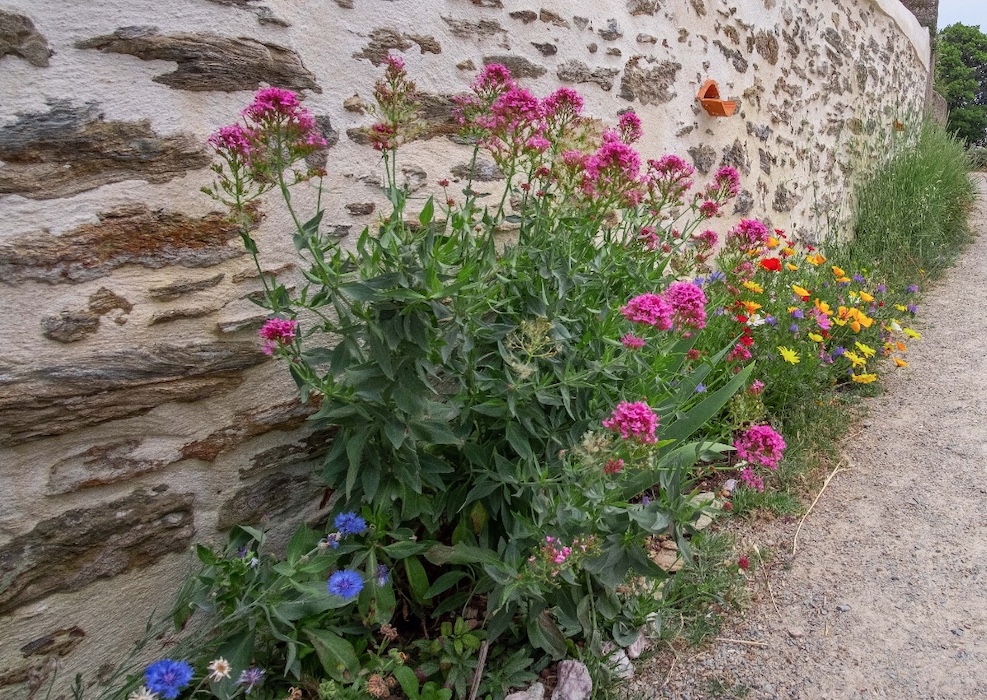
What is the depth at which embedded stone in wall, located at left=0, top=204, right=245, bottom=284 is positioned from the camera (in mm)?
1655

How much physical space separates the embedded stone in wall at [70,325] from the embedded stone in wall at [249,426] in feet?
1.39

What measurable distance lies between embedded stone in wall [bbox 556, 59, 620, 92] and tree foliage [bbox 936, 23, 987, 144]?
1361 centimetres

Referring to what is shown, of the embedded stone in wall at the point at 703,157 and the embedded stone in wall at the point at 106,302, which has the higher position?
the embedded stone in wall at the point at 703,157

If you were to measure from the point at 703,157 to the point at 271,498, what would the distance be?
3.18 m

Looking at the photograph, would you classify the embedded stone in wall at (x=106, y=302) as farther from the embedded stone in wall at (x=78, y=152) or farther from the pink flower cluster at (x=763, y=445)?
the pink flower cluster at (x=763, y=445)

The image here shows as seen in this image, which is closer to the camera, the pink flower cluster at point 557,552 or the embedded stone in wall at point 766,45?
the pink flower cluster at point 557,552

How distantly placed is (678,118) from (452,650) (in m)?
3.10

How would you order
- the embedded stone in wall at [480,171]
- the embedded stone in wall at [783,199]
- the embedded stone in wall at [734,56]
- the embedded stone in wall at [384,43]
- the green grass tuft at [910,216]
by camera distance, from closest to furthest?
the embedded stone in wall at [384,43], the embedded stone in wall at [480,171], the embedded stone in wall at [734,56], the embedded stone in wall at [783,199], the green grass tuft at [910,216]

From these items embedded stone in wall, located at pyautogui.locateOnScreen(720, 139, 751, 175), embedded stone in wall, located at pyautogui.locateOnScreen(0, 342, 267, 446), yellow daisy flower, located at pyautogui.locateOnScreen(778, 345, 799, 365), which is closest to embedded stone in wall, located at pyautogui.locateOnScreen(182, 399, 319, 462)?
embedded stone in wall, located at pyautogui.locateOnScreen(0, 342, 267, 446)

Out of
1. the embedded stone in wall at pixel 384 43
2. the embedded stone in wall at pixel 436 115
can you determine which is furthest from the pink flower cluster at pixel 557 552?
the embedded stone in wall at pixel 384 43

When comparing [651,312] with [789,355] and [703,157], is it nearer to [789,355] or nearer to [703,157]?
[789,355]

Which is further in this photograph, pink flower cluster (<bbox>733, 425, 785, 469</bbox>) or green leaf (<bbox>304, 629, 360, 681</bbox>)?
pink flower cluster (<bbox>733, 425, 785, 469</bbox>)

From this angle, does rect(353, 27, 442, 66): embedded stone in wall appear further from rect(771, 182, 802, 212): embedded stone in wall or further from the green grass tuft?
the green grass tuft

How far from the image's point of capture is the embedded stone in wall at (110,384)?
1.67 meters
